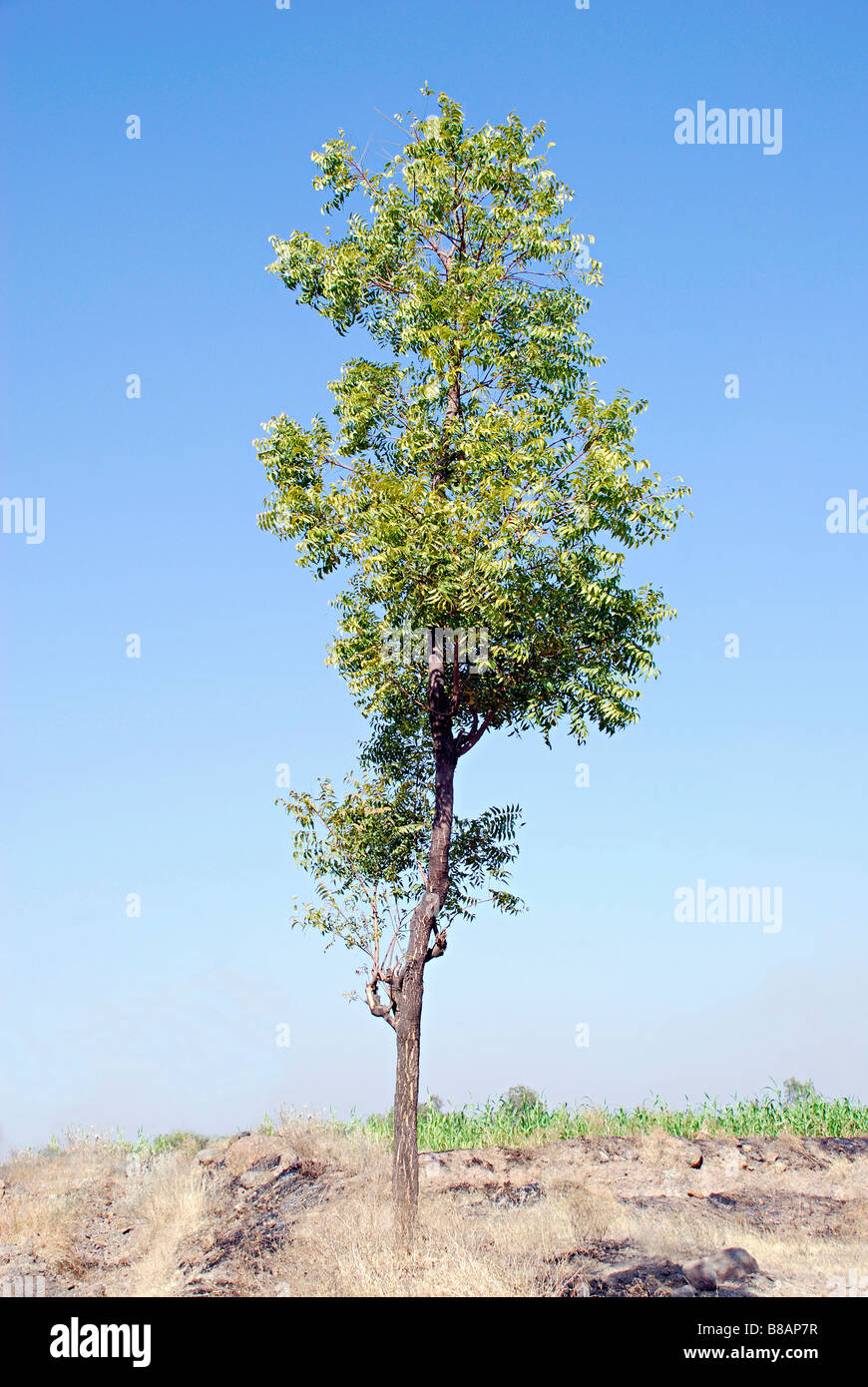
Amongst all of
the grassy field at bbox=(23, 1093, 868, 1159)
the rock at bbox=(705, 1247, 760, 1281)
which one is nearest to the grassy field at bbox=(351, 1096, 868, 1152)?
the grassy field at bbox=(23, 1093, 868, 1159)

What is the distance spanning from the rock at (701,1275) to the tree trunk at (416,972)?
419cm

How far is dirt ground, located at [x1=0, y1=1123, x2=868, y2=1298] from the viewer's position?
13828 millimetres

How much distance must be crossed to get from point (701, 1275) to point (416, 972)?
6.06 meters

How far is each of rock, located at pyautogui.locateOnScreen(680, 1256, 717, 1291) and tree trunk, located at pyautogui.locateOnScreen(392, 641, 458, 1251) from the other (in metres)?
4.19

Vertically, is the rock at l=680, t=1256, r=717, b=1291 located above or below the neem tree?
below

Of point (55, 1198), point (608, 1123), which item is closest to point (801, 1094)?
point (608, 1123)

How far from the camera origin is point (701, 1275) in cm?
1352

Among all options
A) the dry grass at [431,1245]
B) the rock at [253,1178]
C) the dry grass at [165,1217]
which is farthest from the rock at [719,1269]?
the rock at [253,1178]

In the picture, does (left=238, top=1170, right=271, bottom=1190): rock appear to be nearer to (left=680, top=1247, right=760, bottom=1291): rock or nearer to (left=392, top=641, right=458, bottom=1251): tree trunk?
(left=392, top=641, right=458, bottom=1251): tree trunk

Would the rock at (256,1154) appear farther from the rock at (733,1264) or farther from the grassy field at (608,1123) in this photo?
the rock at (733,1264)

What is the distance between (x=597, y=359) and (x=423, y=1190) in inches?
649

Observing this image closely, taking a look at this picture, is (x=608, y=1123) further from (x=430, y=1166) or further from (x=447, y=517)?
(x=447, y=517)

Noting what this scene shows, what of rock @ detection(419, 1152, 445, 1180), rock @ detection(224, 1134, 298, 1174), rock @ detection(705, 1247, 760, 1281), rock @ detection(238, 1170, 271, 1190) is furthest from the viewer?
rock @ detection(224, 1134, 298, 1174)
